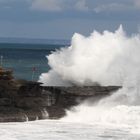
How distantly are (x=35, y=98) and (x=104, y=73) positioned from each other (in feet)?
23.5

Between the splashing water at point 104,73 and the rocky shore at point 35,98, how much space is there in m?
0.48

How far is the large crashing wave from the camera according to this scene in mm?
36812

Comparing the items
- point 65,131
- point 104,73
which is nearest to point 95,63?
point 104,73

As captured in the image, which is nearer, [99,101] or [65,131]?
[65,131]

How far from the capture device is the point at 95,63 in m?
38.9

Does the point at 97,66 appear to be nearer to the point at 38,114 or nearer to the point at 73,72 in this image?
the point at 73,72

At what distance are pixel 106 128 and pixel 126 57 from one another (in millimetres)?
11014

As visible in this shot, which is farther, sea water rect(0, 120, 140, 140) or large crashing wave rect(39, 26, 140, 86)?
large crashing wave rect(39, 26, 140, 86)

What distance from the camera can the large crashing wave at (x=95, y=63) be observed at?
36812mm

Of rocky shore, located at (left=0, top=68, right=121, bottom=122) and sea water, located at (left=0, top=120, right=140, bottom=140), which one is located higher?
rocky shore, located at (left=0, top=68, right=121, bottom=122)

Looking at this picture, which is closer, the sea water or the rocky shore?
the sea water

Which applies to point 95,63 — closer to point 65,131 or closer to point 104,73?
point 104,73

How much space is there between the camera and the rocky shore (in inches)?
1171

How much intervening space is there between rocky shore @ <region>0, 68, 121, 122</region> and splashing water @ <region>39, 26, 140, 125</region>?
18.8 inches
